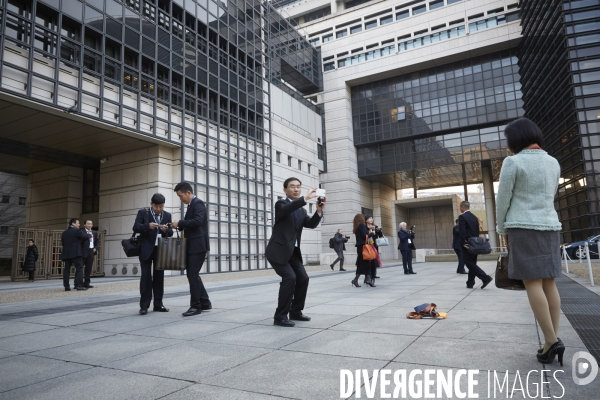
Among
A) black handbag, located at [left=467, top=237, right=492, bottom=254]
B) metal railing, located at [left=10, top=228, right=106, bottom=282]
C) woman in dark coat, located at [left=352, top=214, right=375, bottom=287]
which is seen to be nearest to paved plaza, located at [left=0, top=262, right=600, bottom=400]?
black handbag, located at [left=467, top=237, right=492, bottom=254]

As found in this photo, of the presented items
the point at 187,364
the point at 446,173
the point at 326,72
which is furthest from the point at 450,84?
the point at 187,364

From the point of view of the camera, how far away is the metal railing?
17.3 meters

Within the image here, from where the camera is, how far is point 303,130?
34.6 m

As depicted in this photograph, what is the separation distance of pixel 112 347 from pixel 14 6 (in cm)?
1589

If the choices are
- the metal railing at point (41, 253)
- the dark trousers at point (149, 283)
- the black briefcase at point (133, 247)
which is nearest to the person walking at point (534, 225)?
the dark trousers at point (149, 283)

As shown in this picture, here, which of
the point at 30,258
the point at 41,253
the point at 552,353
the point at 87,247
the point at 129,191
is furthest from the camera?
the point at 129,191

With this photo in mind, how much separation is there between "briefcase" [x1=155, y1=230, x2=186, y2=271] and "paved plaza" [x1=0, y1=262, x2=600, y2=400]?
728 millimetres

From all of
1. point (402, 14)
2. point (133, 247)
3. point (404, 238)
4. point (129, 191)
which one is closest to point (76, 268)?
point (133, 247)

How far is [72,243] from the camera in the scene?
10.9 m

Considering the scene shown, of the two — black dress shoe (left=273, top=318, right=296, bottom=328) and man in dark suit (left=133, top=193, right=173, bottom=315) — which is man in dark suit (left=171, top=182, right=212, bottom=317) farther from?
black dress shoe (left=273, top=318, right=296, bottom=328)

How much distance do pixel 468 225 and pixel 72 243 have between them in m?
9.87

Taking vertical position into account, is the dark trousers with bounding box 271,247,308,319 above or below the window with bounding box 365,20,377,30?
below

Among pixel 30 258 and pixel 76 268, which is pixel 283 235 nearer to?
pixel 76 268

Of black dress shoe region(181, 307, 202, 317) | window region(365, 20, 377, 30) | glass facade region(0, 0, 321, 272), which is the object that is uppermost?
window region(365, 20, 377, 30)
